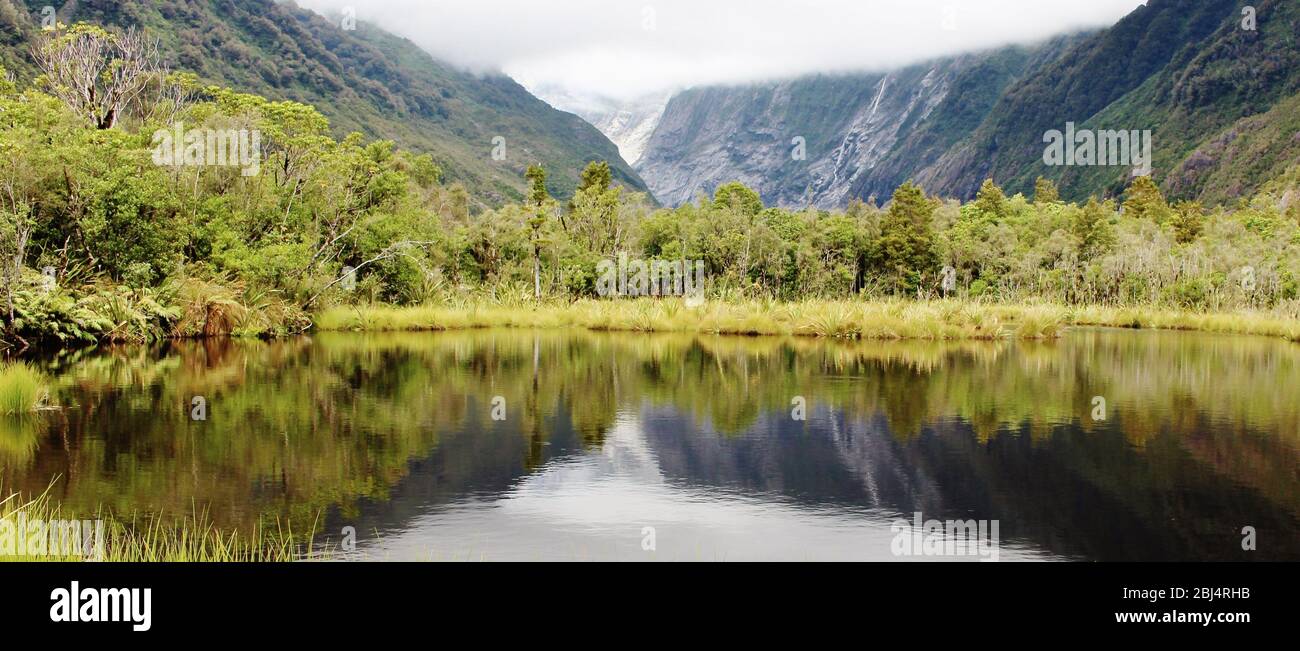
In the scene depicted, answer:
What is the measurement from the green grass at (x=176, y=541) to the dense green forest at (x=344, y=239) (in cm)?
1642

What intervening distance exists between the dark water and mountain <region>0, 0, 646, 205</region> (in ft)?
234

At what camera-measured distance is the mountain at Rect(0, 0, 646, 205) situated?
351 ft

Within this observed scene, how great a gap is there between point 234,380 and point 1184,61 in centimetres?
15572

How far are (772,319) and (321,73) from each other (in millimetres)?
117018

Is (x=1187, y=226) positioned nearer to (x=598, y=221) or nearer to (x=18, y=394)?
(x=598, y=221)

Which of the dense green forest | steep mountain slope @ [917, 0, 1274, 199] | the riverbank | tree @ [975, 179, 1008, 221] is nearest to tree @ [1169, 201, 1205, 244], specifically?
the dense green forest

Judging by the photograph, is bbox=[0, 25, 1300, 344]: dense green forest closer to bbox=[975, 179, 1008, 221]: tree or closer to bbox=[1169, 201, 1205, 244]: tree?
bbox=[1169, 201, 1205, 244]: tree

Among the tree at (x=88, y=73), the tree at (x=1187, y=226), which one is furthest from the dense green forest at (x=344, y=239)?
the tree at (x=1187, y=226)

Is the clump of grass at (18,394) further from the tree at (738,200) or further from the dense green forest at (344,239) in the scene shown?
the tree at (738,200)

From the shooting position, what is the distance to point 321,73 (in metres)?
133

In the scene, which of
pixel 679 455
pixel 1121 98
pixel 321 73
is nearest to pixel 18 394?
pixel 679 455
